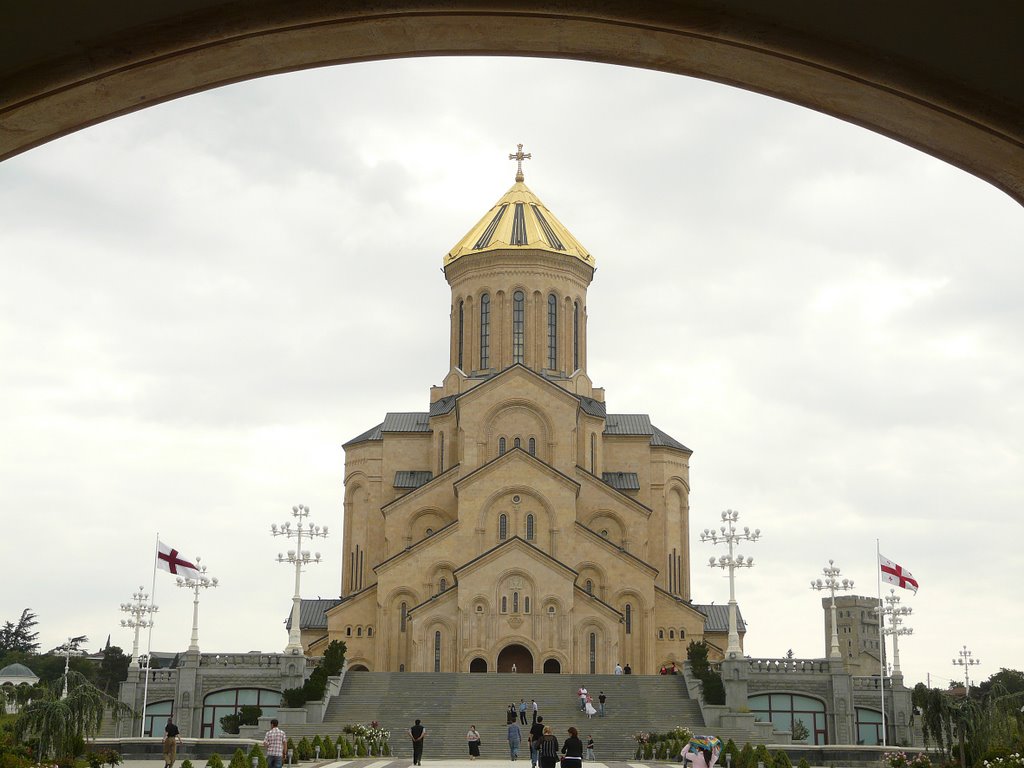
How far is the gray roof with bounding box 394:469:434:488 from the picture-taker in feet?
183

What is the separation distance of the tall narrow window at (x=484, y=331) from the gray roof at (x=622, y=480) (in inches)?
275

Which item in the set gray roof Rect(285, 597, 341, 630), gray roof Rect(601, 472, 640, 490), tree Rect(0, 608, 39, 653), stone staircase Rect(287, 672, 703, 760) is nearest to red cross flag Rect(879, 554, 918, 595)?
stone staircase Rect(287, 672, 703, 760)

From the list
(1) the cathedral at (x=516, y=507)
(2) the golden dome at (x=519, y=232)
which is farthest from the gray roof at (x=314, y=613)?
(2) the golden dome at (x=519, y=232)

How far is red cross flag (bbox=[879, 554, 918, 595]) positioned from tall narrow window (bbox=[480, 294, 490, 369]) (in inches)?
783

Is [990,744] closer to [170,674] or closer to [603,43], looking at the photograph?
[603,43]

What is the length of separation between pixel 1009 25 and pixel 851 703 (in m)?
41.3

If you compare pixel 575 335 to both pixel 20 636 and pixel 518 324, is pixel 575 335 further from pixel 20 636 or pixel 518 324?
pixel 20 636

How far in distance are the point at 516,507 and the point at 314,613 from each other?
12957mm

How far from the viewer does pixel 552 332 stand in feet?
182

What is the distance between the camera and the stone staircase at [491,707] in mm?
38188

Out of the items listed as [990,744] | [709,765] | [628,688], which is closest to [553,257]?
[628,688]

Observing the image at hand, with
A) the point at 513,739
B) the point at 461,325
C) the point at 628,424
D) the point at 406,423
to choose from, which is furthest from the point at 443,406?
the point at 513,739

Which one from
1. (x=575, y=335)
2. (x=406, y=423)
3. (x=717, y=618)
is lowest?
(x=717, y=618)

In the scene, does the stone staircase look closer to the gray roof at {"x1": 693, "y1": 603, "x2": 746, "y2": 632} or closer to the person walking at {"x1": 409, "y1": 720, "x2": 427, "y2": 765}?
the person walking at {"x1": 409, "y1": 720, "x2": 427, "y2": 765}
